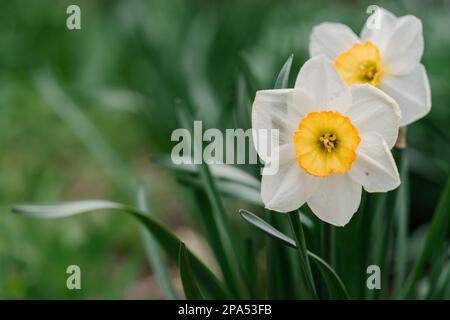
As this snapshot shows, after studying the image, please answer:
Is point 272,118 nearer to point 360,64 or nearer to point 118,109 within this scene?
point 360,64

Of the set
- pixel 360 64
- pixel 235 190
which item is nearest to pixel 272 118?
pixel 360 64

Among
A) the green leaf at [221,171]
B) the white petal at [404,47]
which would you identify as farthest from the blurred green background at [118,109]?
the white petal at [404,47]

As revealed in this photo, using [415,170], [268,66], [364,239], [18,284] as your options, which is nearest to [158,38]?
[268,66]

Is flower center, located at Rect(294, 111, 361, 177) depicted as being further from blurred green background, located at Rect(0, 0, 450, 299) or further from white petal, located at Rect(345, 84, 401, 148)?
blurred green background, located at Rect(0, 0, 450, 299)

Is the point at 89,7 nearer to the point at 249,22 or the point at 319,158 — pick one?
the point at 249,22

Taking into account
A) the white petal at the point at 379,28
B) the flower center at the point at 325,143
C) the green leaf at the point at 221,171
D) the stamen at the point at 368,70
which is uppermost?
the white petal at the point at 379,28

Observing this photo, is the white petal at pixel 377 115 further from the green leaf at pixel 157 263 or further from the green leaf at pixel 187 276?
the green leaf at pixel 157 263
